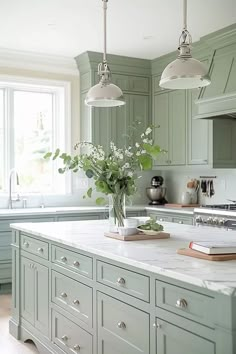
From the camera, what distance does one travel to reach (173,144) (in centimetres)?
598

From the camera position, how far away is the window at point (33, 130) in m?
5.88

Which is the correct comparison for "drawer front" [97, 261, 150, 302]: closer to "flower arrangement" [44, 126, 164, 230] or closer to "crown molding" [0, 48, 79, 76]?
"flower arrangement" [44, 126, 164, 230]

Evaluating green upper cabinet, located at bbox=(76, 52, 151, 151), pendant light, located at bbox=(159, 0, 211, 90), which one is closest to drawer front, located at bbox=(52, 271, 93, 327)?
pendant light, located at bbox=(159, 0, 211, 90)

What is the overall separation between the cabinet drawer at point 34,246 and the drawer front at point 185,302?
1.38 metres

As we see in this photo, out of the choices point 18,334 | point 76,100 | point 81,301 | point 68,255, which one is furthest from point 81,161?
point 76,100

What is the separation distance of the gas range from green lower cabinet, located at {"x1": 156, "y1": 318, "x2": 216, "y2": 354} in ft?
8.55

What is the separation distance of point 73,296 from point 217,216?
2265 mm

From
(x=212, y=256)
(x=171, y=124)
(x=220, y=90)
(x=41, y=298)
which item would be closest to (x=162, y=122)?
(x=171, y=124)

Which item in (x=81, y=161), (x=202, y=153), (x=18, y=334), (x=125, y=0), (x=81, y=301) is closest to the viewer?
(x=81, y=301)

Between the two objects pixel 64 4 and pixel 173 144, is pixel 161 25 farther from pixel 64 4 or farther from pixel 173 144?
pixel 173 144

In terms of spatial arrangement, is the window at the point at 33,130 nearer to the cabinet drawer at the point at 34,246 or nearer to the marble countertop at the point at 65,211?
the marble countertop at the point at 65,211

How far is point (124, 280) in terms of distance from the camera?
92.3 inches

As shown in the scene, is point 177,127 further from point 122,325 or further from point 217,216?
point 122,325

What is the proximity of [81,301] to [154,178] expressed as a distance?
3674 millimetres
